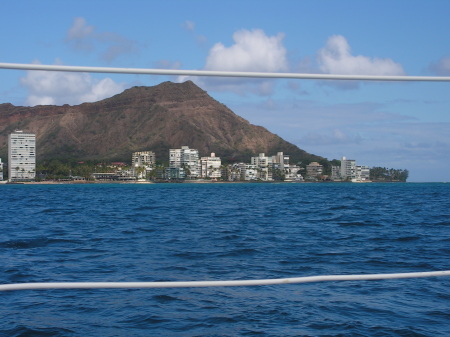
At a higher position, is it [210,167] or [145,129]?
[145,129]

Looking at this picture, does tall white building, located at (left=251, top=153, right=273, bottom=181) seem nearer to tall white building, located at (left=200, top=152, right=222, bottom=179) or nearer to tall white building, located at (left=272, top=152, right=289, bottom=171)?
tall white building, located at (left=272, top=152, right=289, bottom=171)

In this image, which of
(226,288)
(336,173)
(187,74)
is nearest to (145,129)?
(336,173)

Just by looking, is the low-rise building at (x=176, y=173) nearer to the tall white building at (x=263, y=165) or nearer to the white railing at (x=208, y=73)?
the tall white building at (x=263, y=165)

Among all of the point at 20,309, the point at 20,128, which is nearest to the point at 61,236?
the point at 20,309

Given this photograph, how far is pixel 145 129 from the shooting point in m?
154

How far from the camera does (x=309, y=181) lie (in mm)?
134625

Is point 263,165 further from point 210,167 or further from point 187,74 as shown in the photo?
point 187,74

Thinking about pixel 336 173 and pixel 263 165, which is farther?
pixel 263 165

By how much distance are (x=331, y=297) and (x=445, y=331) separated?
4.72 ft

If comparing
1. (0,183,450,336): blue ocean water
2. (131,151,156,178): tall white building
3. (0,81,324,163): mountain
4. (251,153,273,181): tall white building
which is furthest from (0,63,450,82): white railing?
(131,151,156,178): tall white building

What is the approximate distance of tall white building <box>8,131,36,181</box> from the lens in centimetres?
12225

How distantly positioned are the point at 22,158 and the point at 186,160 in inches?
1651

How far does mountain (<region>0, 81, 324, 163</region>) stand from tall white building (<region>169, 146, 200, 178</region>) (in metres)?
6.99

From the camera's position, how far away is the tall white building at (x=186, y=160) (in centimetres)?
14300
